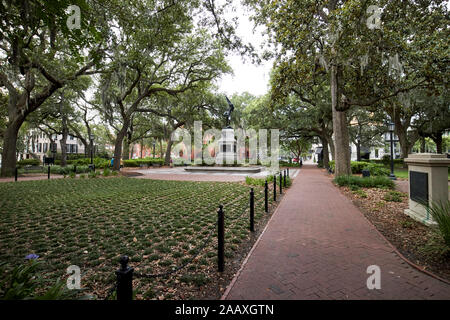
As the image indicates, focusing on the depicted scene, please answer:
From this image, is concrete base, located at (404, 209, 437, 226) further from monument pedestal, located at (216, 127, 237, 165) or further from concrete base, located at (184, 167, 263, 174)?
monument pedestal, located at (216, 127, 237, 165)

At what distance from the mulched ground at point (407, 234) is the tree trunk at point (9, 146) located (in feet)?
77.9

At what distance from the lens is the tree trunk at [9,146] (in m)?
17.5

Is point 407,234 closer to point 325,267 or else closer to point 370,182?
point 325,267

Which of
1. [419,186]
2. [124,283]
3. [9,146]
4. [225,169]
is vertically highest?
[9,146]

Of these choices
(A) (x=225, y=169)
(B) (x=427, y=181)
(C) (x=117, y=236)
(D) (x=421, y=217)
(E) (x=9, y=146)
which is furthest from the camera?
(A) (x=225, y=169)

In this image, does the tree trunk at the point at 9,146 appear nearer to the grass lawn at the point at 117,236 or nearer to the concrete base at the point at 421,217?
the grass lawn at the point at 117,236

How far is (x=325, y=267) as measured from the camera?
3652 millimetres

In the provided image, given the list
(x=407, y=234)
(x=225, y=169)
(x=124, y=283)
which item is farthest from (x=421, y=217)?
(x=225, y=169)

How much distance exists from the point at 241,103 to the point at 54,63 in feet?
129

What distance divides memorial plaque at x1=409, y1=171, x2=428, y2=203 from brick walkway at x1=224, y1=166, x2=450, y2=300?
1.46 meters

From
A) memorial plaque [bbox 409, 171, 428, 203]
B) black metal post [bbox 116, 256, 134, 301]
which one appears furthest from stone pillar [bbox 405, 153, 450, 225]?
black metal post [bbox 116, 256, 134, 301]

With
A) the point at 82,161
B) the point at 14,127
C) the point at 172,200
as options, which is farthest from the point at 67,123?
the point at 172,200

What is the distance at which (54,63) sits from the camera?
14.1m

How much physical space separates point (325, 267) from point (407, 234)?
9.74ft
